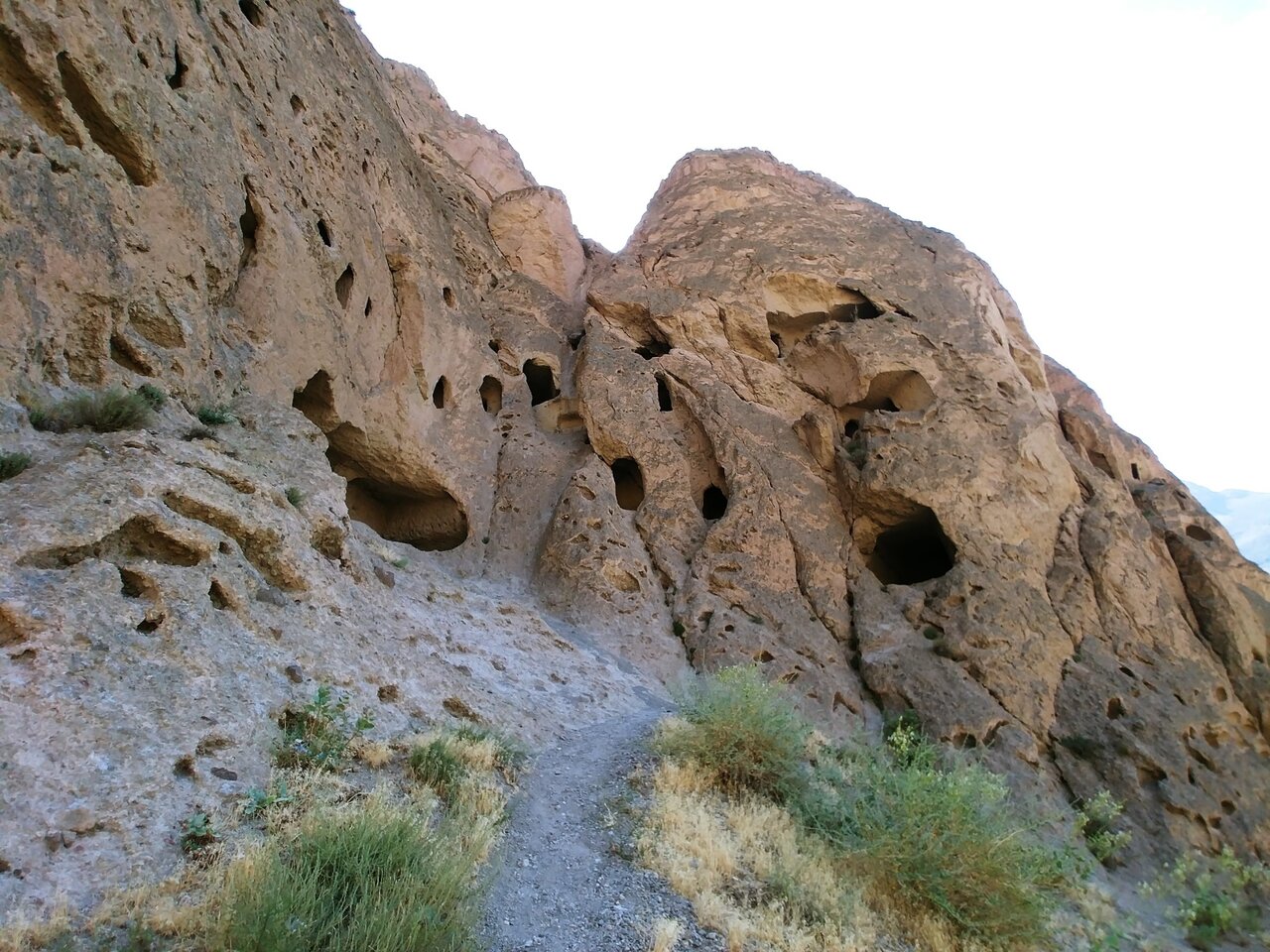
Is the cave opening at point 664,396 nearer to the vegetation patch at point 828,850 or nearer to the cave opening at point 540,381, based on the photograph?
the cave opening at point 540,381

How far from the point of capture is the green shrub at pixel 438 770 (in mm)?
5320

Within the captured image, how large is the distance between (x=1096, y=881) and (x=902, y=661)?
4.23m

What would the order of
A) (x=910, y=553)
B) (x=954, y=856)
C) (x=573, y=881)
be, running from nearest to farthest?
(x=573, y=881) < (x=954, y=856) < (x=910, y=553)

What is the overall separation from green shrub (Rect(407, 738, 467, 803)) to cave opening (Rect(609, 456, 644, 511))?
10.5 metres

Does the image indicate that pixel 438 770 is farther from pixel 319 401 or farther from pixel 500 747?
pixel 319 401

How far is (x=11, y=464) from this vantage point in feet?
17.1

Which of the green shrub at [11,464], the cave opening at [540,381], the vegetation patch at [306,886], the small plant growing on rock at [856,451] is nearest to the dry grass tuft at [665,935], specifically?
the vegetation patch at [306,886]

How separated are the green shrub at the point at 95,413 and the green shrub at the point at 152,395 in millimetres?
277

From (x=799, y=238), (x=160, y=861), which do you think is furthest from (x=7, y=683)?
(x=799, y=238)

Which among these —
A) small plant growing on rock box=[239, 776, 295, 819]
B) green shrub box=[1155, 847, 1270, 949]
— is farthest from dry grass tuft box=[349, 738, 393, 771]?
green shrub box=[1155, 847, 1270, 949]

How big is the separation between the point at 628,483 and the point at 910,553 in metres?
6.73

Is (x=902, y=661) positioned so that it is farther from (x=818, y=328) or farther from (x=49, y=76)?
(x=49, y=76)

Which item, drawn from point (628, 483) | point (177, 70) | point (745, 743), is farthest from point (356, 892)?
point (628, 483)

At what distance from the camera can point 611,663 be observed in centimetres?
1128
